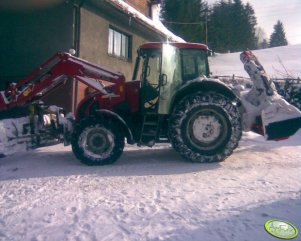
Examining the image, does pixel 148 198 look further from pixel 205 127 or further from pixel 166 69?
pixel 166 69

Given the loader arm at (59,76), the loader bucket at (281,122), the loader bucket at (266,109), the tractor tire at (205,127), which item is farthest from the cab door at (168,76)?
the loader bucket at (281,122)

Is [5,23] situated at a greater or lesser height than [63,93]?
greater

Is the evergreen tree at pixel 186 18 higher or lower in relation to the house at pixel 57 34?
higher

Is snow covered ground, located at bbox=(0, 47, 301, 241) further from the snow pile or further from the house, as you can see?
the snow pile

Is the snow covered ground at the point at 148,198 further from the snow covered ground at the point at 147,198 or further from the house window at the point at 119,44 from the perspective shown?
the house window at the point at 119,44

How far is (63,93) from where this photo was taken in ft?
31.6

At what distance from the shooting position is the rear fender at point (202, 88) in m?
5.86

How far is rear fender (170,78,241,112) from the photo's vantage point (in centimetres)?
586

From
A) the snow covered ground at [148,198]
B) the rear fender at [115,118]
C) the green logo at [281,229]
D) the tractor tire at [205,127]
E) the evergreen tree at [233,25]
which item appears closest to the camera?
the green logo at [281,229]

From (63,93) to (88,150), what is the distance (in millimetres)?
4280

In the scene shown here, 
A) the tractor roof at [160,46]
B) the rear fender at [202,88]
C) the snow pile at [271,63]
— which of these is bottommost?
the rear fender at [202,88]

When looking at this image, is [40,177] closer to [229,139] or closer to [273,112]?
[229,139]

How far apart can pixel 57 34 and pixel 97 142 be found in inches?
211

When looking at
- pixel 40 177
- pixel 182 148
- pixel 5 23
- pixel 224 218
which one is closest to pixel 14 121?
pixel 40 177
